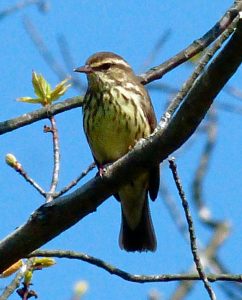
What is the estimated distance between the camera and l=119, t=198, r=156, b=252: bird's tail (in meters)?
6.50

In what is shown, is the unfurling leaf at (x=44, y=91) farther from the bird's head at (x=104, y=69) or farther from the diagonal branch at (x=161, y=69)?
the bird's head at (x=104, y=69)

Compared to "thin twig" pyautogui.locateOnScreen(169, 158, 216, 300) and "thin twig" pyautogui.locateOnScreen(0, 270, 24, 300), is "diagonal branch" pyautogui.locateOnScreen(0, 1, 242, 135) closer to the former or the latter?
"thin twig" pyautogui.locateOnScreen(0, 270, 24, 300)

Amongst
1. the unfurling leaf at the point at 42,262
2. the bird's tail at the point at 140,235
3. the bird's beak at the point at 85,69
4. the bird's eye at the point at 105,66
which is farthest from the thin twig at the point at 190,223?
the bird's eye at the point at 105,66

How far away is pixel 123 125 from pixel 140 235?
103 cm

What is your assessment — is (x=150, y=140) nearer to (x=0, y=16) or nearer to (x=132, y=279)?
(x=132, y=279)

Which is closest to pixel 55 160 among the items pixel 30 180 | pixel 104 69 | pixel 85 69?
pixel 30 180

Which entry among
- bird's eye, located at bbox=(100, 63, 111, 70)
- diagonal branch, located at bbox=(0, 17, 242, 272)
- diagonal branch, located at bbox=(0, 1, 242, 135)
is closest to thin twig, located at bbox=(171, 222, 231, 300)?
diagonal branch, located at bbox=(0, 17, 242, 272)

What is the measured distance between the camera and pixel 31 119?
15.9 feet

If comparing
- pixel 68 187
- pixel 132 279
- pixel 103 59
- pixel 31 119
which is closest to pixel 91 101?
pixel 103 59

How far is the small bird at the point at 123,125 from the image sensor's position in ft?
19.9

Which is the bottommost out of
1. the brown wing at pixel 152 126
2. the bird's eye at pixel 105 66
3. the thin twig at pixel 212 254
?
the thin twig at pixel 212 254

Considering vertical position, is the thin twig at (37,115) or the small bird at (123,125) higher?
the small bird at (123,125)

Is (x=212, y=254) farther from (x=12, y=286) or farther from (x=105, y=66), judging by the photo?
(x=105, y=66)

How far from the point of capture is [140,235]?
656cm
